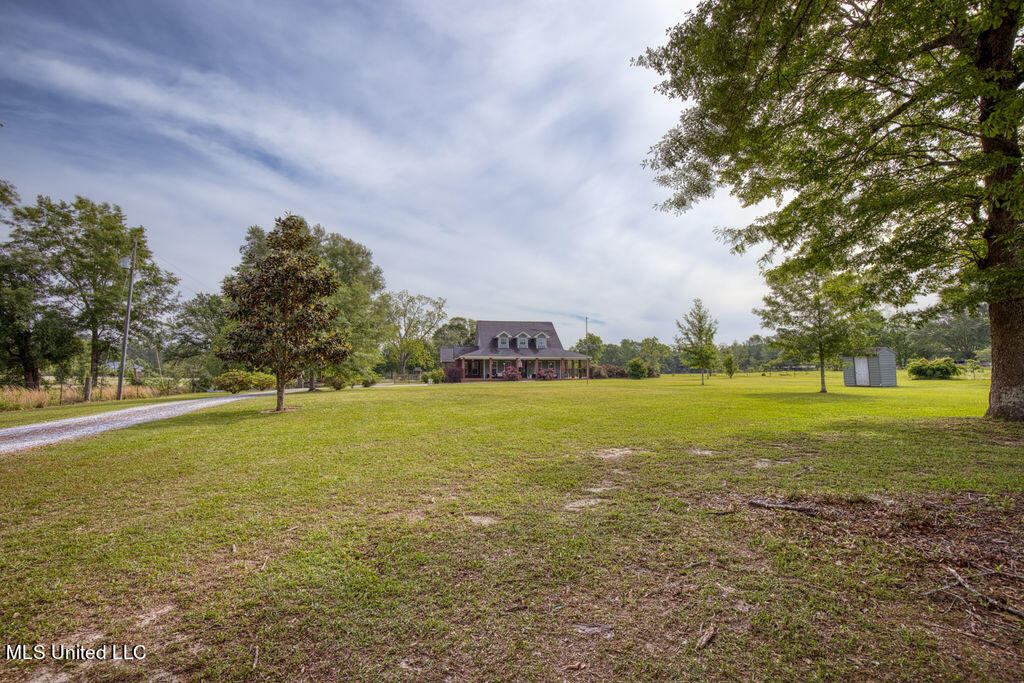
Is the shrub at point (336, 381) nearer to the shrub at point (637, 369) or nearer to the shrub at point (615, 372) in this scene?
the shrub at point (637, 369)

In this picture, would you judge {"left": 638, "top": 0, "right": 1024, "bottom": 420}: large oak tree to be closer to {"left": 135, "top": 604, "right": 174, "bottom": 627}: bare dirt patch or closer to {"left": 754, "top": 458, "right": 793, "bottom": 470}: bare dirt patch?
{"left": 754, "top": 458, "right": 793, "bottom": 470}: bare dirt patch

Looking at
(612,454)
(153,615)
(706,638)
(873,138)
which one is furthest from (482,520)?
(873,138)

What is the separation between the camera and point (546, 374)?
4306 centimetres

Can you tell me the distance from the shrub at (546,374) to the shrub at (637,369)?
31.9 ft

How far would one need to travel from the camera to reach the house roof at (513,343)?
1716 inches

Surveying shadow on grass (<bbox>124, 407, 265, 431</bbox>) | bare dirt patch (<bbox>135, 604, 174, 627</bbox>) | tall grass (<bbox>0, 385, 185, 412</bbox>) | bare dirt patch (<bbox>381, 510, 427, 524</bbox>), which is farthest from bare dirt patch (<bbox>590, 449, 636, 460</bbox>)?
tall grass (<bbox>0, 385, 185, 412</bbox>)

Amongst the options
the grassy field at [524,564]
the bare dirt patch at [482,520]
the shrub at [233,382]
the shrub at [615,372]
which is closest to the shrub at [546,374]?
the shrub at [615,372]

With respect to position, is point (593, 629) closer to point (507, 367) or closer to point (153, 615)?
point (153, 615)

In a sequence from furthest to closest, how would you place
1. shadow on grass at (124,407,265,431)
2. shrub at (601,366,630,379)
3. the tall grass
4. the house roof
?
shrub at (601,366,630,379) < the house roof < the tall grass < shadow on grass at (124,407,265,431)

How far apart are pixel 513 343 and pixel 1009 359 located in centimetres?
3863

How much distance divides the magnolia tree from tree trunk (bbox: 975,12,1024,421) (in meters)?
15.4

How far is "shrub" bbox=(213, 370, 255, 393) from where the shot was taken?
26.2m

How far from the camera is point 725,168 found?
27.5ft

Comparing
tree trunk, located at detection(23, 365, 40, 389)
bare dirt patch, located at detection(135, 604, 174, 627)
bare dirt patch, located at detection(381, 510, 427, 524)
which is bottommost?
bare dirt patch, located at detection(135, 604, 174, 627)
